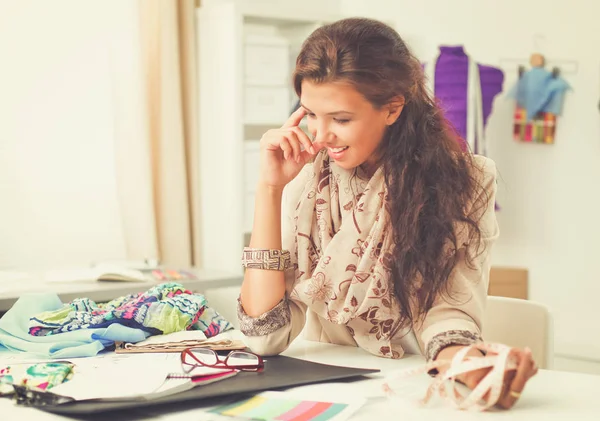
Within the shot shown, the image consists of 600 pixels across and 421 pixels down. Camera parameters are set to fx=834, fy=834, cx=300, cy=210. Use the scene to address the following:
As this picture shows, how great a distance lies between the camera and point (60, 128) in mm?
3197

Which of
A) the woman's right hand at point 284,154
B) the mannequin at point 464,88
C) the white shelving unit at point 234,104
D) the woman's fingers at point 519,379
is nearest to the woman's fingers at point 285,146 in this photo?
the woman's right hand at point 284,154

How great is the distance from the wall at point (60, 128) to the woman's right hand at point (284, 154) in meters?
1.82

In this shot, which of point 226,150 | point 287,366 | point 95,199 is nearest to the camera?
point 287,366

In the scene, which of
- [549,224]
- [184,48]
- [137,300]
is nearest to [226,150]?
[184,48]

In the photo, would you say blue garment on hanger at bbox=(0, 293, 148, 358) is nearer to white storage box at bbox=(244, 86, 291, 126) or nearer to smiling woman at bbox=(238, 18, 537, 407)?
smiling woman at bbox=(238, 18, 537, 407)

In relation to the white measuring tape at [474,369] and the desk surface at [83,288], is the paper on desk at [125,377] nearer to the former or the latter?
the white measuring tape at [474,369]

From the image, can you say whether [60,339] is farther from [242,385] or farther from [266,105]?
[266,105]

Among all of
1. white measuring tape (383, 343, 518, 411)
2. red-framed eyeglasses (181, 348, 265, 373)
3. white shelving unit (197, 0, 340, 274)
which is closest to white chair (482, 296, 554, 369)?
white measuring tape (383, 343, 518, 411)

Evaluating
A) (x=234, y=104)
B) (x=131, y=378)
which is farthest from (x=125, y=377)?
(x=234, y=104)

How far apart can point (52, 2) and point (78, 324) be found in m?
1.96

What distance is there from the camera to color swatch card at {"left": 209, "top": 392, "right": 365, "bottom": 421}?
111cm

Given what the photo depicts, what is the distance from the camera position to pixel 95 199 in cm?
332

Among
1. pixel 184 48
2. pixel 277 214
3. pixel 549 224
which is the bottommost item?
pixel 549 224

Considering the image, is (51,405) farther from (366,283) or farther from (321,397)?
(366,283)
